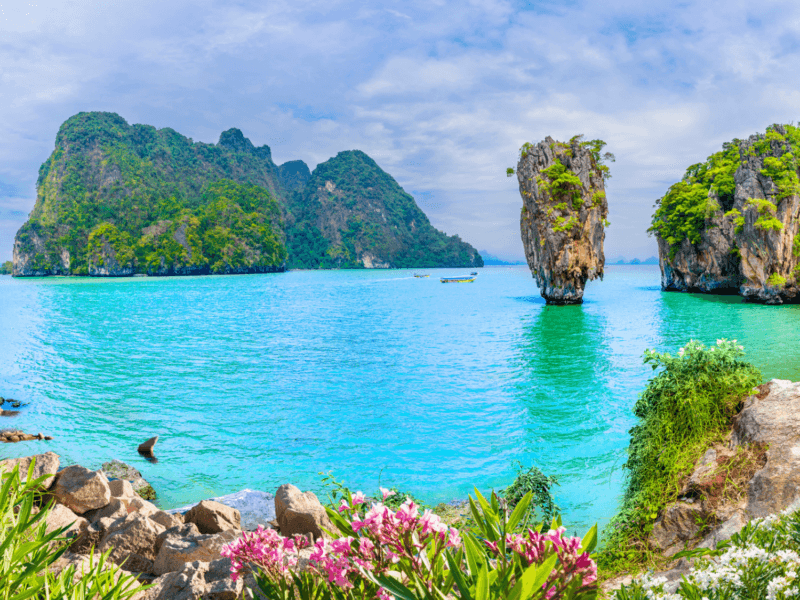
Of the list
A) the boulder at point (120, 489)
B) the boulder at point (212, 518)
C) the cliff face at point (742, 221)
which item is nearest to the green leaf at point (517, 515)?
the boulder at point (212, 518)

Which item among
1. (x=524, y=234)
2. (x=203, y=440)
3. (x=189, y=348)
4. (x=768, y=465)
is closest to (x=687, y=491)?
(x=768, y=465)

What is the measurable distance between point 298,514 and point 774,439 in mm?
6070

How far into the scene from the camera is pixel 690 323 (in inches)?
1214

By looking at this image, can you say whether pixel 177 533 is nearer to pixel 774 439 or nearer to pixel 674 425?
pixel 674 425

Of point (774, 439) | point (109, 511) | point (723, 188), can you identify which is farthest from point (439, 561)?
point (723, 188)

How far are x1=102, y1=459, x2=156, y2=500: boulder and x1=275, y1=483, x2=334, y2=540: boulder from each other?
450 cm

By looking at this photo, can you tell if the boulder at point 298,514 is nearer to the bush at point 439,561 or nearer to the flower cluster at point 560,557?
the bush at point 439,561

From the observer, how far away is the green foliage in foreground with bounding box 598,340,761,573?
503 centimetres

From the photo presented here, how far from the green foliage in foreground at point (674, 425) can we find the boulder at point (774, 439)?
26 centimetres

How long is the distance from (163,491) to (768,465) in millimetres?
11001

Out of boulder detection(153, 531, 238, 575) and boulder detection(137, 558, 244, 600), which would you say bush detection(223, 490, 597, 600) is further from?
boulder detection(153, 531, 238, 575)

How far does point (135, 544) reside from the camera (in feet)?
18.4

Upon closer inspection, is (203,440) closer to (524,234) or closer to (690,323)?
(690,323)

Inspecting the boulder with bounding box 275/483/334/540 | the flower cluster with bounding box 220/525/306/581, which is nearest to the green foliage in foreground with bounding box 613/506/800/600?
the flower cluster with bounding box 220/525/306/581
